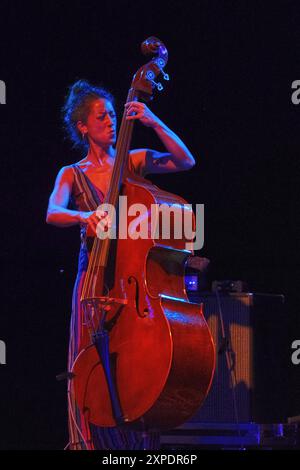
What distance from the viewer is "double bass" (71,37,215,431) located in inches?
115

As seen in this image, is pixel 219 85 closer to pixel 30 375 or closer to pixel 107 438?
pixel 30 375

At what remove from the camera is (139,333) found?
297 centimetres

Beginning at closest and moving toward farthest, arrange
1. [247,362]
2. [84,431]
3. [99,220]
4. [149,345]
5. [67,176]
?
[149,345] → [99,220] → [84,431] → [67,176] → [247,362]

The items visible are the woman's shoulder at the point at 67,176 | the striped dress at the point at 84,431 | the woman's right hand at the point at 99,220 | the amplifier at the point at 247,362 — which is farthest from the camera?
the amplifier at the point at 247,362

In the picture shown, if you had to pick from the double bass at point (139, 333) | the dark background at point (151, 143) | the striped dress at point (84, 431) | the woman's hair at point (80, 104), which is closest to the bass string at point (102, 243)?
the double bass at point (139, 333)

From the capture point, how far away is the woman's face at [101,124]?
11.5 ft

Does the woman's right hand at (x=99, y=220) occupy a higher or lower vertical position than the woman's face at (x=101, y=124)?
lower

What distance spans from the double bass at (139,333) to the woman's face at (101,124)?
0.31 m

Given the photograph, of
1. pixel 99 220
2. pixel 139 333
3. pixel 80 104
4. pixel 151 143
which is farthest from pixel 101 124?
pixel 151 143

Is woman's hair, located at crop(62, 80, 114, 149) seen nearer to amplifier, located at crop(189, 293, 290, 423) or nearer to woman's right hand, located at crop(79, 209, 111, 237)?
woman's right hand, located at crop(79, 209, 111, 237)

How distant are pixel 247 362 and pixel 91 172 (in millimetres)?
1407

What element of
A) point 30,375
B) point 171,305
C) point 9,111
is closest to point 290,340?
point 30,375

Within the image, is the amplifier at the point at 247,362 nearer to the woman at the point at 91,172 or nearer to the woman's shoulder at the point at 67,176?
the woman at the point at 91,172

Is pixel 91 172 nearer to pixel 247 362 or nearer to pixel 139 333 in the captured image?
pixel 139 333
